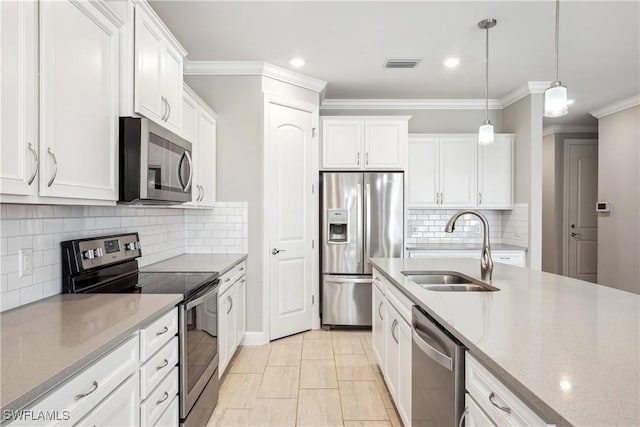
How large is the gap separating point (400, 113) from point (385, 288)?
9.85 feet

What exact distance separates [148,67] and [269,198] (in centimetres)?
187

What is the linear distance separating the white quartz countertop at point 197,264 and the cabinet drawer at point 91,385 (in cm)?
118

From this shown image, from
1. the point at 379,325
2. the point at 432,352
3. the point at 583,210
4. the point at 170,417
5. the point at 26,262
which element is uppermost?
the point at 583,210

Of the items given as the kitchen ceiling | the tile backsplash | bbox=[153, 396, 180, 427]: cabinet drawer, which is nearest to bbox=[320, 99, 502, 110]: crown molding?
the kitchen ceiling

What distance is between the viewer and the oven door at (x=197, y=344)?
1813mm

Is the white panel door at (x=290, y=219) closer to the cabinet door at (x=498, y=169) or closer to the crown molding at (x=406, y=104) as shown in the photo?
the crown molding at (x=406, y=104)

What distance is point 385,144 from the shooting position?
417 cm

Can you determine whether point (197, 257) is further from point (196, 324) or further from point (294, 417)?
point (294, 417)

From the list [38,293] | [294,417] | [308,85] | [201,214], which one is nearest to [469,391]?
[294,417]

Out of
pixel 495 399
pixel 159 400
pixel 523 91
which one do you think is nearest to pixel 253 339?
pixel 159 400

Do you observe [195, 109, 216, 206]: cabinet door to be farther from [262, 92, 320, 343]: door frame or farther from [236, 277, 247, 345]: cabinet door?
[236, 277, 247, 345]: cabinet door

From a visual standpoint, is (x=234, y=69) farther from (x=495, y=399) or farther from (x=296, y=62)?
(x=495, y=399)

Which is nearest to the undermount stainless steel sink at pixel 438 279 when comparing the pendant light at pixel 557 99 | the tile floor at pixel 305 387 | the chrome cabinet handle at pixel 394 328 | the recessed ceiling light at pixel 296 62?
the chrome cabinet handle at pixel 394 328

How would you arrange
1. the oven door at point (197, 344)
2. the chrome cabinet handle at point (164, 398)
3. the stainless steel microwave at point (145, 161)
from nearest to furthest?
the chrome cabinet handle at point (164, 398), the stainless steel microwave at point (145, 161), the oven door at point (197, 344)
